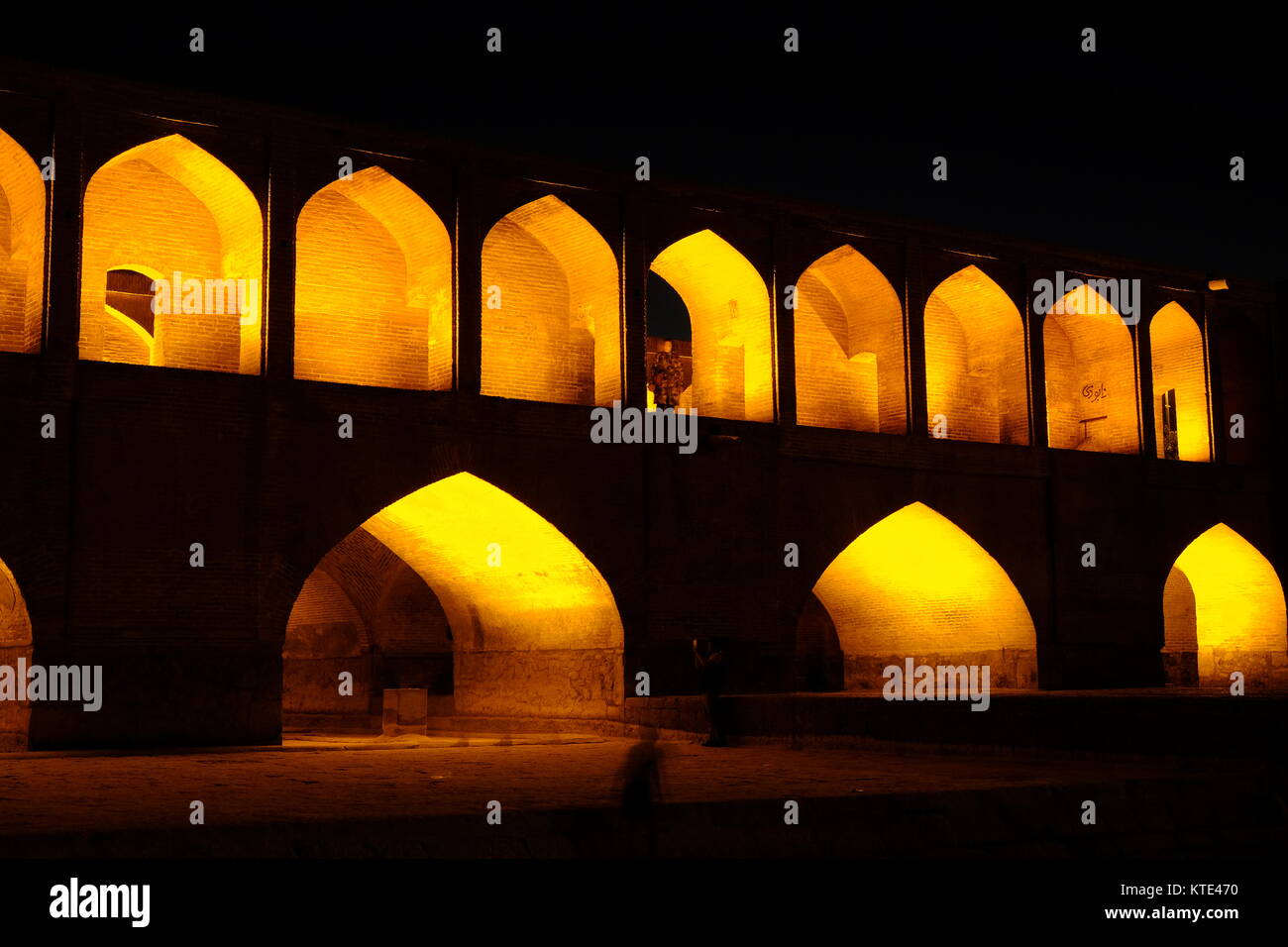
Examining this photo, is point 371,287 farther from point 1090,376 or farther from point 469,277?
point 1090,376

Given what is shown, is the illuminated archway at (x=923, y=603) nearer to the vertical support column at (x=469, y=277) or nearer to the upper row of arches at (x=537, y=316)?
the upper row of arches at (x=537, y=316)

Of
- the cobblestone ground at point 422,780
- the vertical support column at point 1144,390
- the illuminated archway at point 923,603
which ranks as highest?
the vertical support column at point 1144,390

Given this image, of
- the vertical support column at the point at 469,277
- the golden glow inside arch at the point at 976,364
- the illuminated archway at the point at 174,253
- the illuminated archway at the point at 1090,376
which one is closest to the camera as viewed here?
the illuminated archway at the point at 174,253

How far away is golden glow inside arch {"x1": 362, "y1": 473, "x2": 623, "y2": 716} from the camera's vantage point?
586 inches

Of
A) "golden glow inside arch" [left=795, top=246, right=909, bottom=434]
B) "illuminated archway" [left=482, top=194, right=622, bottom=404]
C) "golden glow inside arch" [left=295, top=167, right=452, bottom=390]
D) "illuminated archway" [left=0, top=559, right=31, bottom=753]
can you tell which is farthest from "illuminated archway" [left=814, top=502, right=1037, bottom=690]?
"illuminated archway" [left=0, top=559, right=31, bottom=753]

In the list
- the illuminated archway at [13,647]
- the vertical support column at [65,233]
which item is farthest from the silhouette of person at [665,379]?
the illuminated archway at [13,647]

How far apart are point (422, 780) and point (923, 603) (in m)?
10.3

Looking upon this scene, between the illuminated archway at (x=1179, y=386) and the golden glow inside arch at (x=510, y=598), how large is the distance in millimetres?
8128

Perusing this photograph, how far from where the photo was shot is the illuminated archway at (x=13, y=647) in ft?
40.2

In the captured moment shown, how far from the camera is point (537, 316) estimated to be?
53.4ft

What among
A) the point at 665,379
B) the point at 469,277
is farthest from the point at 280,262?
the point at 665,379

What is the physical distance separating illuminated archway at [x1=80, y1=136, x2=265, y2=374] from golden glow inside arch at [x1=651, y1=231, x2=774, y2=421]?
Answer: 4.33m

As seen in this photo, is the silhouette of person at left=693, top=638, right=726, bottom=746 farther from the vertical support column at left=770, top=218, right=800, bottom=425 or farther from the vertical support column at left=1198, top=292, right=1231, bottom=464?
the vertical support column at left=1198, top=292, right=1231, bottom=464
